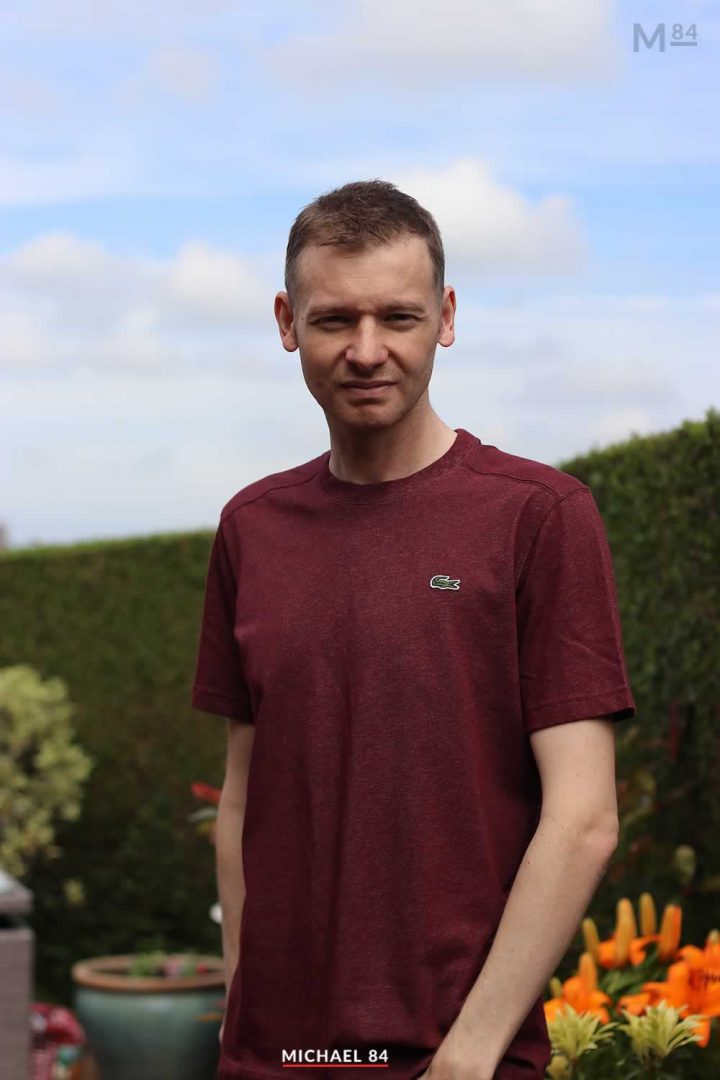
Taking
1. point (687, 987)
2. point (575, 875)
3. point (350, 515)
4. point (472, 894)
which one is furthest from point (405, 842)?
point (687, 987)

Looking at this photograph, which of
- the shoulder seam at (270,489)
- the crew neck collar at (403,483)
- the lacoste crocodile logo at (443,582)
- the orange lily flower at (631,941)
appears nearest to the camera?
the lacoste crocodile logo at (443,582)

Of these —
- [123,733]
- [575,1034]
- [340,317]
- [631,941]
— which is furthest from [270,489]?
[123,733]

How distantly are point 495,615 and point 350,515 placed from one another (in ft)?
1.03

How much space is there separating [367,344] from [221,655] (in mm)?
719

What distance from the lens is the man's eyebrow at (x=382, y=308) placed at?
217 centimetres

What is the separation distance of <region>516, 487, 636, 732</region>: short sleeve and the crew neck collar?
0.21 metres

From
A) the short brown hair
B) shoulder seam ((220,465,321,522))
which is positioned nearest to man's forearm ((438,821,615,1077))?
shoulder seam ((220,465,321,522))

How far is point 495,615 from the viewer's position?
6.97ft

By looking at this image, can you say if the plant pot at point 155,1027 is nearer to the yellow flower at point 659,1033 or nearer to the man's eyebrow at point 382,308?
the yellow flower at point 659,1033

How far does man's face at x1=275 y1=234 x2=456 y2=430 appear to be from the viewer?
2162 mm

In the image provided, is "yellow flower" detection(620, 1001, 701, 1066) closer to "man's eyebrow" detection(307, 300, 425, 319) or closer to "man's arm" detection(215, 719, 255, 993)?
"man's arm" detection(215, 719, 255, 993)

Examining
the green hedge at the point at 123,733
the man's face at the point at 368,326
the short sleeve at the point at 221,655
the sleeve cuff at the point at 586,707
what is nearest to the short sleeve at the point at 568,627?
the sleeve cuff at the point at 586,707

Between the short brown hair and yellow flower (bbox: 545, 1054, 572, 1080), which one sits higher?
the short brown hair

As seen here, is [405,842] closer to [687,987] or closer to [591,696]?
[591,696]
